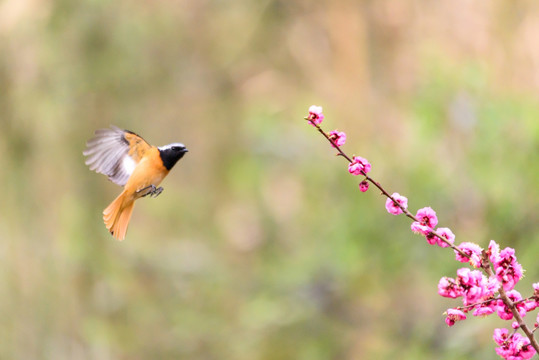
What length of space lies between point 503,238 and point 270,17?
3.62 metres

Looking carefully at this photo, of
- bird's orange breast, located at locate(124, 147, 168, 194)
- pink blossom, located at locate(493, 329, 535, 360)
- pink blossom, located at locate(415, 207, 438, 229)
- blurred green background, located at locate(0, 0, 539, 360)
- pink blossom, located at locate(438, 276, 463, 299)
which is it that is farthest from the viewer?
blurred green background, located at locate(0, 0, 539, 360)

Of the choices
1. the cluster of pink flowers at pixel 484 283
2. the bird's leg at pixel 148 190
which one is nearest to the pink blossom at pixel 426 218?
the cluster of pink flowers at pixel 484 283

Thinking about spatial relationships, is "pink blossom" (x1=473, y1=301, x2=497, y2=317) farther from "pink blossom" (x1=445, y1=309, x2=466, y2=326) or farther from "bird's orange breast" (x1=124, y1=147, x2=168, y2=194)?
"bird's orange breast" (x1=124, y1=147, x2=168, y2=194)

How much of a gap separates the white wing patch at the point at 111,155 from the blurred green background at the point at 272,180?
5.82ft

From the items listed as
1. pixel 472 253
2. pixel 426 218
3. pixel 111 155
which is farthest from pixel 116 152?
pixel 472 253

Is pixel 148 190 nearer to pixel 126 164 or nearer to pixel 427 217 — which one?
pixel 126 164

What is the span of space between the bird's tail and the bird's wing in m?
0.05

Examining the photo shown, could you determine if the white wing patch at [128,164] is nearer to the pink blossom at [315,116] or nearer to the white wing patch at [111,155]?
the white wing patch at [111,155]

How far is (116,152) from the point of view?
2150mm

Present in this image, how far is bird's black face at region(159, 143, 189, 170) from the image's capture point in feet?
6.66

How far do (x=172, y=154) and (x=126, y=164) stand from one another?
20 cm

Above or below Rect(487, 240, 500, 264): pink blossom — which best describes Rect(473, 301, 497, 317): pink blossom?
below

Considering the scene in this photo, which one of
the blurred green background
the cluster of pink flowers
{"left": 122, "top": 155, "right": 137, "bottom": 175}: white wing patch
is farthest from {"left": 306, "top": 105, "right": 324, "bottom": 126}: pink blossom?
the blurred green background

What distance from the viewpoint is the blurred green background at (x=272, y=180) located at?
380cm
